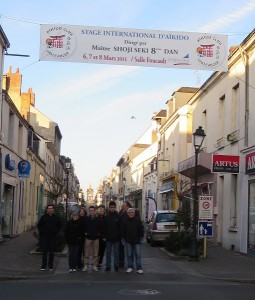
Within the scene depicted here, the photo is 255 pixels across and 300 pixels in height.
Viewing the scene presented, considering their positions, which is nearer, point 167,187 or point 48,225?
point 48,225

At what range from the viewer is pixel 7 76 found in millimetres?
34156

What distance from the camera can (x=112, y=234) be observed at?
13477 millimetres

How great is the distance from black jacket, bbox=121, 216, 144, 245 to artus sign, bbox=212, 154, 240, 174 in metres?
6.42

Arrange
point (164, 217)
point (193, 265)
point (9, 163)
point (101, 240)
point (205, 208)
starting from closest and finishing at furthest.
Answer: point (101, 240) < point (193, 265) < point (205, 208) < point (9, 163) < point (164, 217)

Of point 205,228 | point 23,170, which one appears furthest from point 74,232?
point 23,170

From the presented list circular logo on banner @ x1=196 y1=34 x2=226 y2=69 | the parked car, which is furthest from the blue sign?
circular logo on banner @ x1=196 y1=34 x2=226 y2=69

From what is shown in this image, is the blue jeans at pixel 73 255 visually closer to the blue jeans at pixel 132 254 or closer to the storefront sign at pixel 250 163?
the blue jeans at pixel 132 254

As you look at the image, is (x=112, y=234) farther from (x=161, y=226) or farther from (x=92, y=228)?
(x=161, y=226)

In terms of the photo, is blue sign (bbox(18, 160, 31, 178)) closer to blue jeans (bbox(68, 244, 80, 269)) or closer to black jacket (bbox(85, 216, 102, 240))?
black jacket (bbox(85, 216, 102, 240))

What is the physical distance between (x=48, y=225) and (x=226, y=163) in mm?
8400

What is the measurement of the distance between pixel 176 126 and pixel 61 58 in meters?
22.8

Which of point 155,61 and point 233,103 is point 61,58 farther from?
point 233,103

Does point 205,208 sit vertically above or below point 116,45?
below

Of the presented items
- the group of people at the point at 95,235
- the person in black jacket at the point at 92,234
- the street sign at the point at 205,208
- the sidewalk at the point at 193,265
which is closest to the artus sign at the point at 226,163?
the street sign at the point at 205,208
